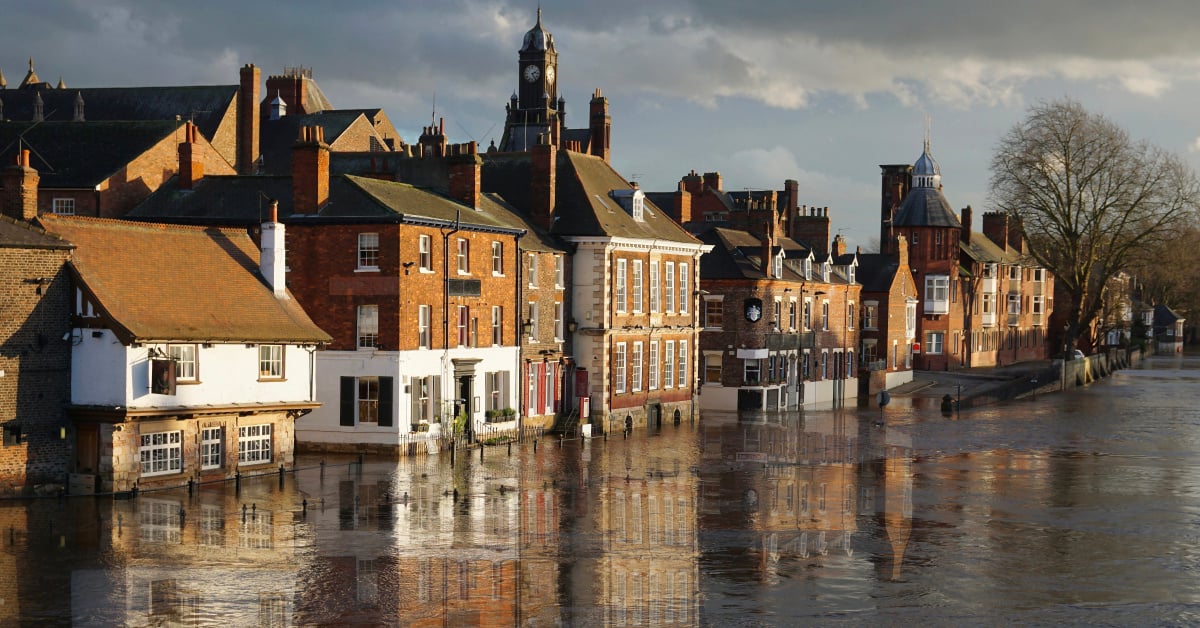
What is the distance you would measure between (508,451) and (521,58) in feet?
346

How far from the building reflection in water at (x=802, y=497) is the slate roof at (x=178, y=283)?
13587 millimetres

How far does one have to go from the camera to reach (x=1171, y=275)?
343 feet

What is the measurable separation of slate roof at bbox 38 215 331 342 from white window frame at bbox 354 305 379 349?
3844 mm

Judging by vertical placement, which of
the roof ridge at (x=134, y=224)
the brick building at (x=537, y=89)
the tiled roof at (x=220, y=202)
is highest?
the brick building at (x=537, y=89)

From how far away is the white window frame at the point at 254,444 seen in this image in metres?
39.6

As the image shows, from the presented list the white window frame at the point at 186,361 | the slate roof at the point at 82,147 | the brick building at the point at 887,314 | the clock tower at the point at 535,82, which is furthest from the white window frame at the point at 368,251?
the clock tower at the point at 535,82

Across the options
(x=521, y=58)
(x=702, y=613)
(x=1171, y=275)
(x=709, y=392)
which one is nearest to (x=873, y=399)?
(x=709, y=392)

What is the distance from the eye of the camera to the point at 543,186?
58406 millimetres

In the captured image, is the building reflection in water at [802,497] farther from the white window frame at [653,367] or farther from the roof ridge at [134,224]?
the roof ridge at [134,224]

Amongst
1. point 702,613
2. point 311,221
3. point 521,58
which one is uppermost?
point 521,58

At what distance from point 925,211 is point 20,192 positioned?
72174 mm

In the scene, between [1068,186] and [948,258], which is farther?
[948,258]

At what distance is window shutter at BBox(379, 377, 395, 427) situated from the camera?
46.6 m

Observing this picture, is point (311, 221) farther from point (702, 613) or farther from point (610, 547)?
point (702, 613)
